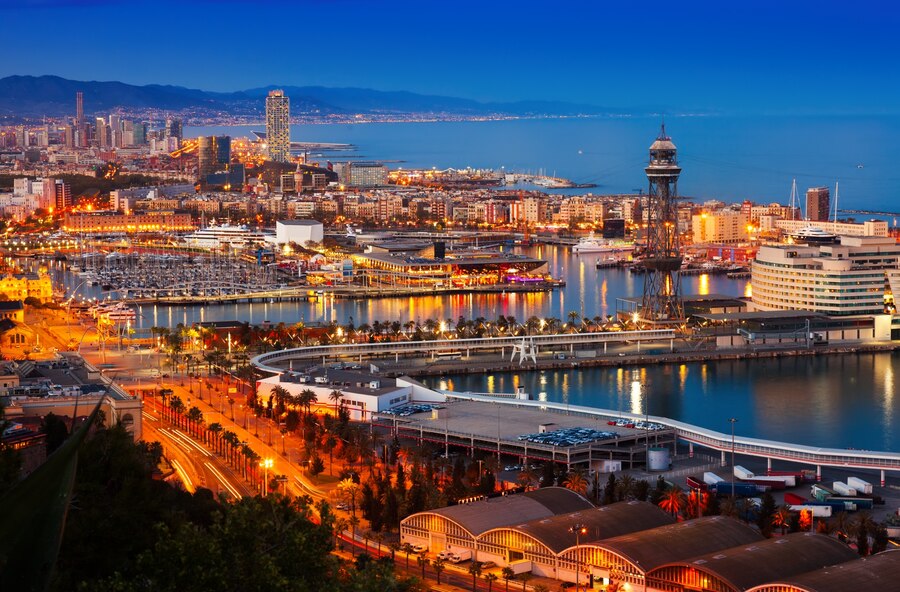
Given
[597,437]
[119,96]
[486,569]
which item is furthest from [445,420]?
[119,96]

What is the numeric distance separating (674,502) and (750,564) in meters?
1.77

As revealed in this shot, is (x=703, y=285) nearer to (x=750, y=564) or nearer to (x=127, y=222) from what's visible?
(x=127, y=222)

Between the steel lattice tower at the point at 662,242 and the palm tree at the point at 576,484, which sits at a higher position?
the steel lattice tower at the point at 662,242

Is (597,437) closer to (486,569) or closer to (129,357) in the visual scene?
(486,569)

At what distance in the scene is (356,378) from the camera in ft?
45.0

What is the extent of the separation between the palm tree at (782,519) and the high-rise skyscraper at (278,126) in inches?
2098

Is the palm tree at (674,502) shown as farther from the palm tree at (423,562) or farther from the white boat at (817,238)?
the white boat at (817,238)

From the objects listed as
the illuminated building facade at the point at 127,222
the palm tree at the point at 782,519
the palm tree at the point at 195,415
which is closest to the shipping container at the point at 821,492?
the palm tree at the point at 782,519

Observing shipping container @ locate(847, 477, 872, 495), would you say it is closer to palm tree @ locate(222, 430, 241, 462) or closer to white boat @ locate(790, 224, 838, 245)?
palm tree @ locate(222, 430, 241, 462)

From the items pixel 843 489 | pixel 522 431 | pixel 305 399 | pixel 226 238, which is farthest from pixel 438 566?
pixel 226 238

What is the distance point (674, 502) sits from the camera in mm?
8719

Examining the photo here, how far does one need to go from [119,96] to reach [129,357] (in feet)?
318


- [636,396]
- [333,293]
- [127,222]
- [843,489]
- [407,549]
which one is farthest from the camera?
[127,222]

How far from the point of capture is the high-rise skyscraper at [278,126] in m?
60.8
